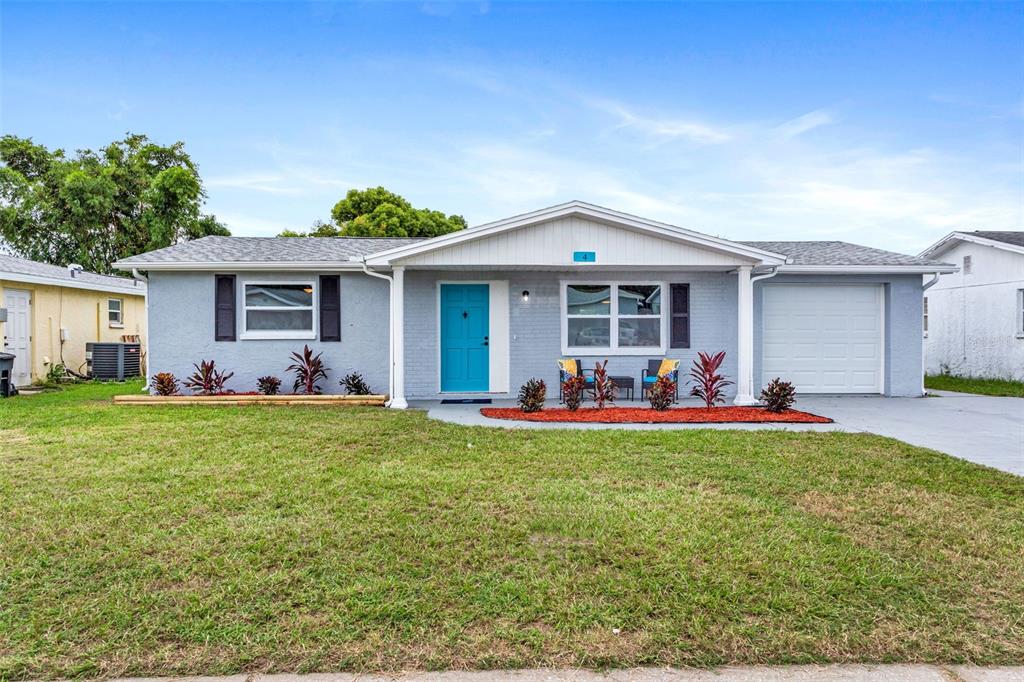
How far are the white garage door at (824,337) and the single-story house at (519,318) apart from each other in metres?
0.03

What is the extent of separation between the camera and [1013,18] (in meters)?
11.1

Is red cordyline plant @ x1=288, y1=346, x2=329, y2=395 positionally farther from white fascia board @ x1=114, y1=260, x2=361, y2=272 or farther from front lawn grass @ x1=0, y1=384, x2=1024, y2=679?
front lawn grass @ x1=0, y1=384, x2=1024, y2=679

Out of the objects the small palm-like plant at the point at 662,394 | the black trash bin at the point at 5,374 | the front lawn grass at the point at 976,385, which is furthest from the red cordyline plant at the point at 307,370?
the front lawn grass at the point at 976,385

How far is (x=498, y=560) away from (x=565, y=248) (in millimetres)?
7083

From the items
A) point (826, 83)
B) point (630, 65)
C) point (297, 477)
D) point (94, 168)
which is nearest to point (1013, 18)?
point (826, 83)

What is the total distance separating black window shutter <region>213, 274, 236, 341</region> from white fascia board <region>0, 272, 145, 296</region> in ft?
20.3

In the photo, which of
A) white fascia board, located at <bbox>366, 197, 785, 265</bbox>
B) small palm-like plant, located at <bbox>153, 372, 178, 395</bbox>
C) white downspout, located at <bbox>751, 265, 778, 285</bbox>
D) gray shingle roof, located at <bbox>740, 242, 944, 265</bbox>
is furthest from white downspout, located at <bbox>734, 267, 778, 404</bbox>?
small palm-like plant, located at <bbox>153, 372, 178, 395</bbox>

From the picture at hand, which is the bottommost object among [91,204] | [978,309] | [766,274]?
[978,309]

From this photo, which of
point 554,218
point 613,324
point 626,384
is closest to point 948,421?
point 626,384

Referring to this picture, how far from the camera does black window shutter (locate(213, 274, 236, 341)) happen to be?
10672 mm

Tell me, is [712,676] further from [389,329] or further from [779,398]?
[389,329]

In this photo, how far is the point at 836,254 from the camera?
38.5 ft

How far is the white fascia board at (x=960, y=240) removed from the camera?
13931 mm

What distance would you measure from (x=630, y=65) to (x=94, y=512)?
44.8 feet
